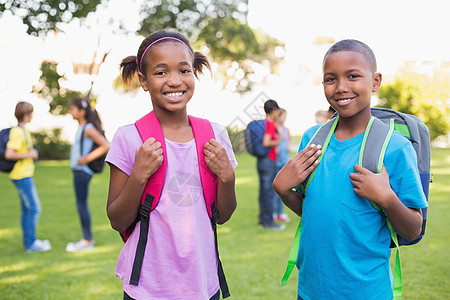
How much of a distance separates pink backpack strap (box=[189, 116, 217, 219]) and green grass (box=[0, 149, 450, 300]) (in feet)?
7.29

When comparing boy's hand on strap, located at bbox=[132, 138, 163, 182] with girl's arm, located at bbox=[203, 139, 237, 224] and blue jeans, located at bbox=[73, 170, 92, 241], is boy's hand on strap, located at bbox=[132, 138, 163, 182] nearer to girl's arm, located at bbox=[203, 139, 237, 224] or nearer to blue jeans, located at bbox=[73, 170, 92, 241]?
girl's arm, located at bbox=[203, 139, 237, 224]

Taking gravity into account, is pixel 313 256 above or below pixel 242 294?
above

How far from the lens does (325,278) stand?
1.83 meters

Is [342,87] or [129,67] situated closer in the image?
[342,87]

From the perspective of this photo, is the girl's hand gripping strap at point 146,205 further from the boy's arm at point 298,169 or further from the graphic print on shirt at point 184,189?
the boy's arm at point 298,169

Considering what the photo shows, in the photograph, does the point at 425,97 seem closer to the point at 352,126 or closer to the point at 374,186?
the point at 352,126

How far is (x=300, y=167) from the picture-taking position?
1882 millimetres

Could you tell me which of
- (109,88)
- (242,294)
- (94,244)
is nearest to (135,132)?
(242,294)

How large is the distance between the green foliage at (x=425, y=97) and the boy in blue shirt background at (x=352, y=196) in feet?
58.8

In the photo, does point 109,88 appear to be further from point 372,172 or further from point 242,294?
point 372,172

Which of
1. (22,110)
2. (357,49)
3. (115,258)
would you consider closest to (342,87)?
(357,49)

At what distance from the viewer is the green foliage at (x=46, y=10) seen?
5320 millimetres

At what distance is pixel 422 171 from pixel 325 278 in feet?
2.06

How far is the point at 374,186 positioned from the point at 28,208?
16.1 ft
